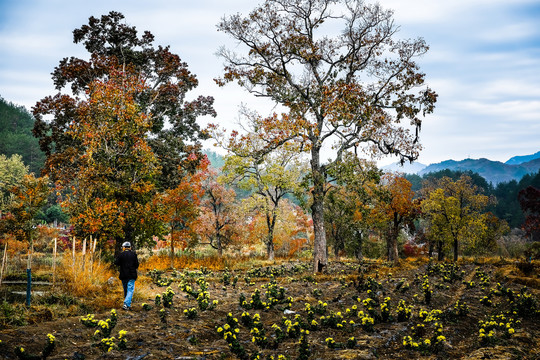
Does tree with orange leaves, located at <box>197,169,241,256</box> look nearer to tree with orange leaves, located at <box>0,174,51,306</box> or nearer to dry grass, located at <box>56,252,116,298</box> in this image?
tree with orange leaves, located at <box>0,174,51,306</box>

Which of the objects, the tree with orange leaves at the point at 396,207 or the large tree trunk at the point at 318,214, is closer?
the large tree trunk at the point at 318,214

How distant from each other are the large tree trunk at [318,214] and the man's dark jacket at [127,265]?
346 inches

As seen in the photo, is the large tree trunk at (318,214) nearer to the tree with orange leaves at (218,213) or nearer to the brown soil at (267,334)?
the brown soil at (267,334)

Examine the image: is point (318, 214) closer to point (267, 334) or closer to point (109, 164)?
point (109, 164)

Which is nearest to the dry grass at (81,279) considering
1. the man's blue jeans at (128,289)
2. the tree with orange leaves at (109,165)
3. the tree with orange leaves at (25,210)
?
the man's blue jeans at (128,289)

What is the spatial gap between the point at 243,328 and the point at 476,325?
4.70 metres

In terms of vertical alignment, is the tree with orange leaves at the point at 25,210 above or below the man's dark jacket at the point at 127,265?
above

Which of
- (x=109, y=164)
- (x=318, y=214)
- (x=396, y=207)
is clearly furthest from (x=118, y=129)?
(x=396, y=207)

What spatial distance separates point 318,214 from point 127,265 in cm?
923

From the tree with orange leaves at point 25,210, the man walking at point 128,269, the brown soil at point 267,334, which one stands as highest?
the tree with orange leaves at point 25,210

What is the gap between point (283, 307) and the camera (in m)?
7.85

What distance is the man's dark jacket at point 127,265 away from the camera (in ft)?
27.6

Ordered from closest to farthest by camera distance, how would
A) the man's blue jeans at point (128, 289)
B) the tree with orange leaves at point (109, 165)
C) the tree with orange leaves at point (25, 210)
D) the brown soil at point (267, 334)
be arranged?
the brown soil at point (267, 334) → the man's blue jeans at point (128, 289) → the tree with orange leaves at point (109, 165) → the tree with orange leaves at point (25, 210)

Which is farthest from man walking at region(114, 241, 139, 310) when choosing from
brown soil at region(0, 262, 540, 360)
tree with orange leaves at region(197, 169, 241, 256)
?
tree with orange leaves at region(197, 169, 241, 256)
